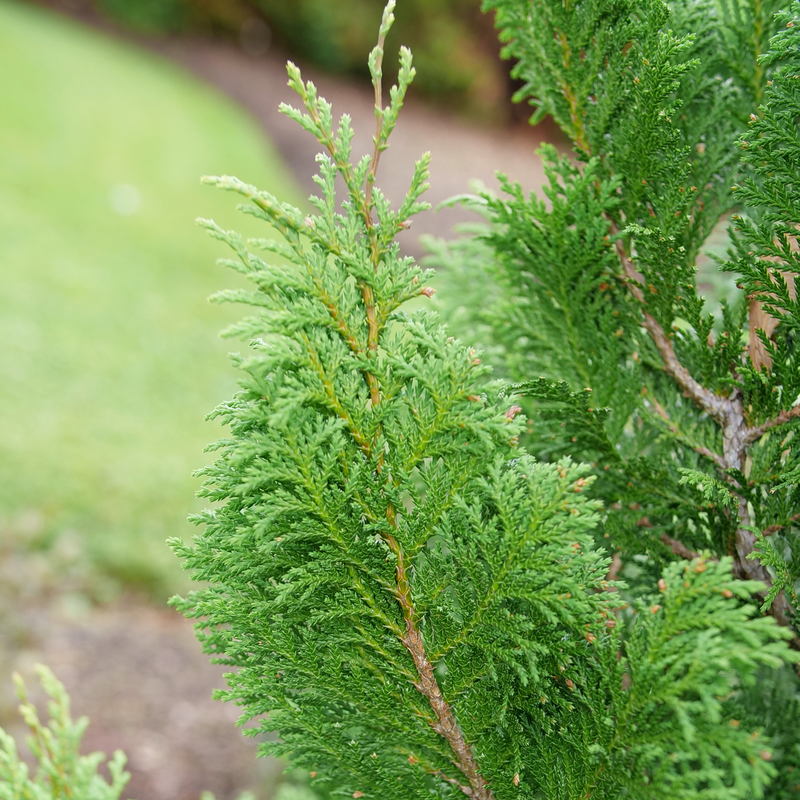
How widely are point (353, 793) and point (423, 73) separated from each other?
17.6 metres

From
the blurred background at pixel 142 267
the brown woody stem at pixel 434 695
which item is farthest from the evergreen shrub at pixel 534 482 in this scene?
the blurred background at pixel 142 267

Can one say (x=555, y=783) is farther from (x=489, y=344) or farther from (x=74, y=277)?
(x=74, y=277)

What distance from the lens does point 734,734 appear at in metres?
1.11

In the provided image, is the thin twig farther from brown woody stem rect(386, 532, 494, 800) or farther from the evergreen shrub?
brown woody stem rect(386, 532, 494, 800)

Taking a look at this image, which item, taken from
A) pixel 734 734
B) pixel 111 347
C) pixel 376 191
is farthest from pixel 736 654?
pixel 111 347

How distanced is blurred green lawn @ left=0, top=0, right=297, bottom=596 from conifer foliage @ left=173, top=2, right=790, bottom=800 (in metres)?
5.01

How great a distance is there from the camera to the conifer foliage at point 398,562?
1.30 m

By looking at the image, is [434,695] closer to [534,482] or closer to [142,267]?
[534,482]

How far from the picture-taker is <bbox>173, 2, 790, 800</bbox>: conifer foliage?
51.1 inches

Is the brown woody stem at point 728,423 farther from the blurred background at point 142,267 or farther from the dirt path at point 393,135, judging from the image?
the dirt path at point 393,135

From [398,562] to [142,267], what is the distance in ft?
31.5

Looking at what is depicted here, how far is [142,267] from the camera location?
32.4 feet

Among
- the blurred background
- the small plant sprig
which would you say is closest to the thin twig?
the small plant sprig

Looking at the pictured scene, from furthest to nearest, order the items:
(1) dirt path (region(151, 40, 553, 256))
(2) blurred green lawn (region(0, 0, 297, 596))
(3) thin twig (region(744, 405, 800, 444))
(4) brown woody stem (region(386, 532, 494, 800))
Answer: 1. (1) dirt path (region(151, 40, 553, 256))
2. (2) blurred green lawn (region(0, 0, 297, 596))
3. (3) thin twig (region(744, 405, 800, 444))
4. (4) brown woody stem (region(386, 532, 494, 800))
